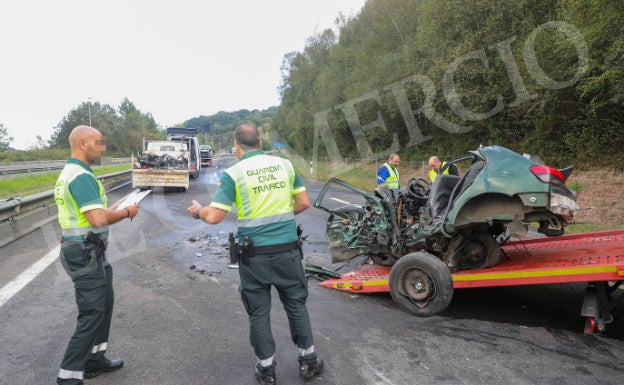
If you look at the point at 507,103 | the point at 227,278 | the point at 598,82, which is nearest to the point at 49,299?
the point at 227,278

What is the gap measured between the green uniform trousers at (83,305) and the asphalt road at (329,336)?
0.32 metres

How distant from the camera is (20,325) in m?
3.89

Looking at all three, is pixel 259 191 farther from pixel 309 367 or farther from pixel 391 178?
pixel 391 178

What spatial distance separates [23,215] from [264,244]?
25.8 feet

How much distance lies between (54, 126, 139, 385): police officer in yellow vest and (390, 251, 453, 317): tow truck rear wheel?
275cm

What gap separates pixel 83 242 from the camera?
2.86 meters

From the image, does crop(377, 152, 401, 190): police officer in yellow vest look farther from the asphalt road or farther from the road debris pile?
the road debris pile

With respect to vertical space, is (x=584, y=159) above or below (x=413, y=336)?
above

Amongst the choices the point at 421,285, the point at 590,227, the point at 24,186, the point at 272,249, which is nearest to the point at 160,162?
the point at 24,186

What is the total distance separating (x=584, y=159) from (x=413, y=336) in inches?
488

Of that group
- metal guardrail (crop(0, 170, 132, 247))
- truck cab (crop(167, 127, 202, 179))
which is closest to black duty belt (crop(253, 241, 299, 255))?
metal guardrail (crop(0, 170, 132, 247))

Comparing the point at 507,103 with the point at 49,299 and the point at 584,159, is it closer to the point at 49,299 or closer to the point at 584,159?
the point at 584,159

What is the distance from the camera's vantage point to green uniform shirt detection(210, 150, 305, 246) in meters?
2.96

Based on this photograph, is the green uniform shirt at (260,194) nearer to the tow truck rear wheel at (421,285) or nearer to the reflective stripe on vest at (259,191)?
the reflective stripe on vest at (259,191)
